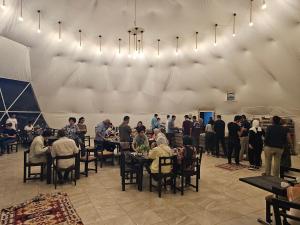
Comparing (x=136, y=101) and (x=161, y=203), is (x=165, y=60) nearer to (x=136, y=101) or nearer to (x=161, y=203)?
(x=136, y=101)

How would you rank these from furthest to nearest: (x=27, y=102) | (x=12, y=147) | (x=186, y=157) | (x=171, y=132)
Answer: (x=27, y=102), (x=171, y=132), (x=12, y=147), (x=186, y=157)

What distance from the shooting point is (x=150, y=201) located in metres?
4.05

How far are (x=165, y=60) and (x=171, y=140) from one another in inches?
190

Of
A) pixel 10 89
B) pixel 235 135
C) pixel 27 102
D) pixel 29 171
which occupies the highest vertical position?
pixel 10 89

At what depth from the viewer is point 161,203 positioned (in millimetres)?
3959

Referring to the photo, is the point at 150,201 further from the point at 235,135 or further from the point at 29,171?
the point at 235,135

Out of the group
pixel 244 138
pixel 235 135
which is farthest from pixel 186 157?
pixel 244 138

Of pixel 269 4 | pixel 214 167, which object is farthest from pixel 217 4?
pixel 214 167

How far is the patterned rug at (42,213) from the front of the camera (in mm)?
3211

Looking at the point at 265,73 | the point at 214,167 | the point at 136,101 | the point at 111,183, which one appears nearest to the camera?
the point at 111,183

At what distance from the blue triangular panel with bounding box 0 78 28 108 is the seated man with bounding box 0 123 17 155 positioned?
243 centimetres

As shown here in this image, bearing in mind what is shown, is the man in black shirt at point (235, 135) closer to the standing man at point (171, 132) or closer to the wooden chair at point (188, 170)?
the wooden chair at point (188, 170)

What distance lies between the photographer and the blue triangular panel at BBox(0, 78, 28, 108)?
1058 cm

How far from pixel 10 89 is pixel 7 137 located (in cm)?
358
